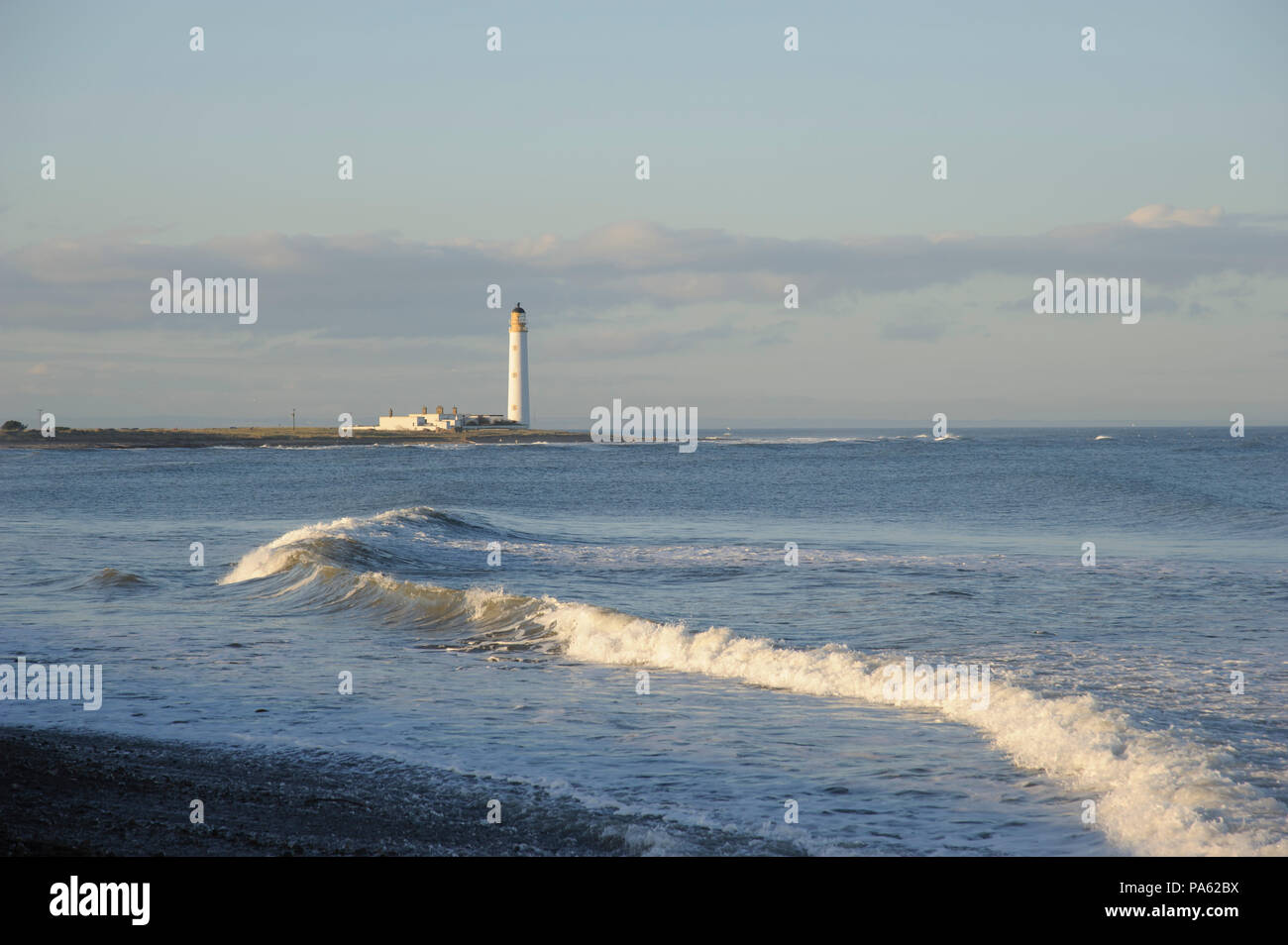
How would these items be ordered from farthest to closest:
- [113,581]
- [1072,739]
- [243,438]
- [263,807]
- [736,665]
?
[243,438], [113,581], [736,665], [1072,739], [263,807]

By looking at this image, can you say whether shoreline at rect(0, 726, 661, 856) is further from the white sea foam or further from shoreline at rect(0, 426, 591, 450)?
shoreline at rect(0, 426, 591, 450)

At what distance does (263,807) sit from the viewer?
269 inches

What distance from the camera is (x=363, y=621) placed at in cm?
1541

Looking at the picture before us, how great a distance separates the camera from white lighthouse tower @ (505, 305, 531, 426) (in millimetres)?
103125

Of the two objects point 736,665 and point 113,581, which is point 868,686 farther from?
point 113,581

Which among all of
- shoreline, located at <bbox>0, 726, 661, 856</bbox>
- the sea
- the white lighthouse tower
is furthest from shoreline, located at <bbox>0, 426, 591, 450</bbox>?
shoreline, located at <bbox>0, 726, 661, 856</bbox>

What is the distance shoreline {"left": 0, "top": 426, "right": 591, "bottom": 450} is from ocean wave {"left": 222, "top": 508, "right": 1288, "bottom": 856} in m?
84.0

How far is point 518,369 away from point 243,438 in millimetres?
29639

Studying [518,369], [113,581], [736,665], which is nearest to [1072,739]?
[736,665]
